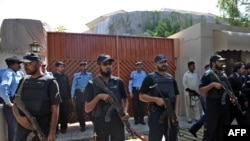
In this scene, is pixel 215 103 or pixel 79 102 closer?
pixel 215 103

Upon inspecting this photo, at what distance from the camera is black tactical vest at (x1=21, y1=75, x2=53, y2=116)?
123 inches

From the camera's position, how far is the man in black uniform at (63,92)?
22.4 ft

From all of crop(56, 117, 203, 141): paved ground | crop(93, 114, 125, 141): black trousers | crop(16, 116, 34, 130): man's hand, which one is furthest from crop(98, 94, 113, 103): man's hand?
crop(56, 117, 203, 141): paved ground

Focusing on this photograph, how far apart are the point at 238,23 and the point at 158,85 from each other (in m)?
13.4

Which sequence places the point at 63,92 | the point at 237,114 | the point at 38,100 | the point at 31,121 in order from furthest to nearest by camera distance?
the point at 63,92 → the point at 237,114 → the point at 38,100 → the point at 31,121

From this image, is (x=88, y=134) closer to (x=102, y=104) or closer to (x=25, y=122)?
(x=102, y=104)

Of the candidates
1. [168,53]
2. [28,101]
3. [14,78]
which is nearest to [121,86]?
[28,101]

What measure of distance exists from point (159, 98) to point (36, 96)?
1.66m

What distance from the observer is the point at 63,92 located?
689 centimetres

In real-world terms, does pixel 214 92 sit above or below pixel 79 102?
above

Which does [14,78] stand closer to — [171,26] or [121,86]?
[121,86]

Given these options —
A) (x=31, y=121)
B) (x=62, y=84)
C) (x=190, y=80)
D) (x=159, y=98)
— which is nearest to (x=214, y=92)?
(x=159, y=98)

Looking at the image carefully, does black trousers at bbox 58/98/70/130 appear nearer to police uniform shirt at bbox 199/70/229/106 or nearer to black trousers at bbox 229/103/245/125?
police uniform shirt at bbox 199/70/229/106

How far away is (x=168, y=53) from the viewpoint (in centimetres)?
962
